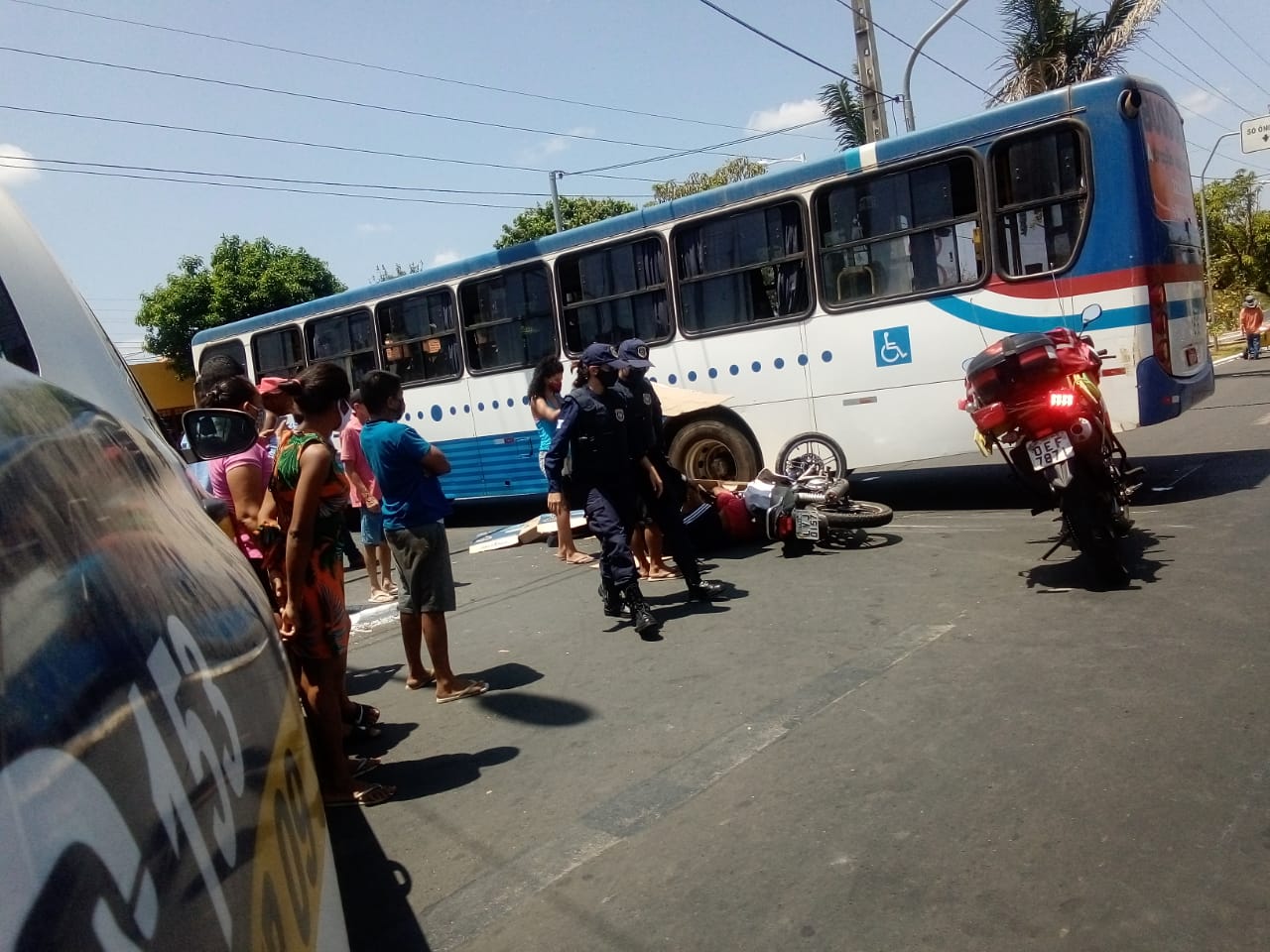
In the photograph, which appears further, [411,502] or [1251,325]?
[1251,325]

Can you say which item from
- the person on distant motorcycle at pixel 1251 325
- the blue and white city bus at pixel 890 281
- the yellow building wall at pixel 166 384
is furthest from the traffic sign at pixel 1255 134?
the yellow building wall at pixel 166 384

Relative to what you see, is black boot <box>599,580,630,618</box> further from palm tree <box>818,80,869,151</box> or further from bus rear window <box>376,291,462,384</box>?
palm tree <box>818,80,869,151</box>

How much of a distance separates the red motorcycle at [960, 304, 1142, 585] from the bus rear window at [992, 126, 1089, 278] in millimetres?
2233

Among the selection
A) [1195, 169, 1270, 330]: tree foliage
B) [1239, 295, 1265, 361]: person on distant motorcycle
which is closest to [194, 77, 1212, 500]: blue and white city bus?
[1239, 295, 1265, 361]: person on distant motorcycle

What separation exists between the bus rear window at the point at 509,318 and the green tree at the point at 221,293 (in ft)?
58.8

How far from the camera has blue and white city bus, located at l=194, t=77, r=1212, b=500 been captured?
7594 mm

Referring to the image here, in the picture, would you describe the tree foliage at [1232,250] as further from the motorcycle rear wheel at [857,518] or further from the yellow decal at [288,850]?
the yellow decal at [288,850]

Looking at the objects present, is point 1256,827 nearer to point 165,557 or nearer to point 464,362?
point 165,557

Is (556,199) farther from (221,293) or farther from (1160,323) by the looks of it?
(1160,323)

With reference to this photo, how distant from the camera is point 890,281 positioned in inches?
337

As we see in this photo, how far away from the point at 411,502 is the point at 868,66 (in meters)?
13.3

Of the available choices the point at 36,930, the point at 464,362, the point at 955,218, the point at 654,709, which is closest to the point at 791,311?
the point at 955,218

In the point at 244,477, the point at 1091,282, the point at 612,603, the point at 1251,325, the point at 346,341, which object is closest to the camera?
the point at 244,477

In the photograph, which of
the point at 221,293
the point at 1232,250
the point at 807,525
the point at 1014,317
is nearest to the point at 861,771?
the point at 807,525
